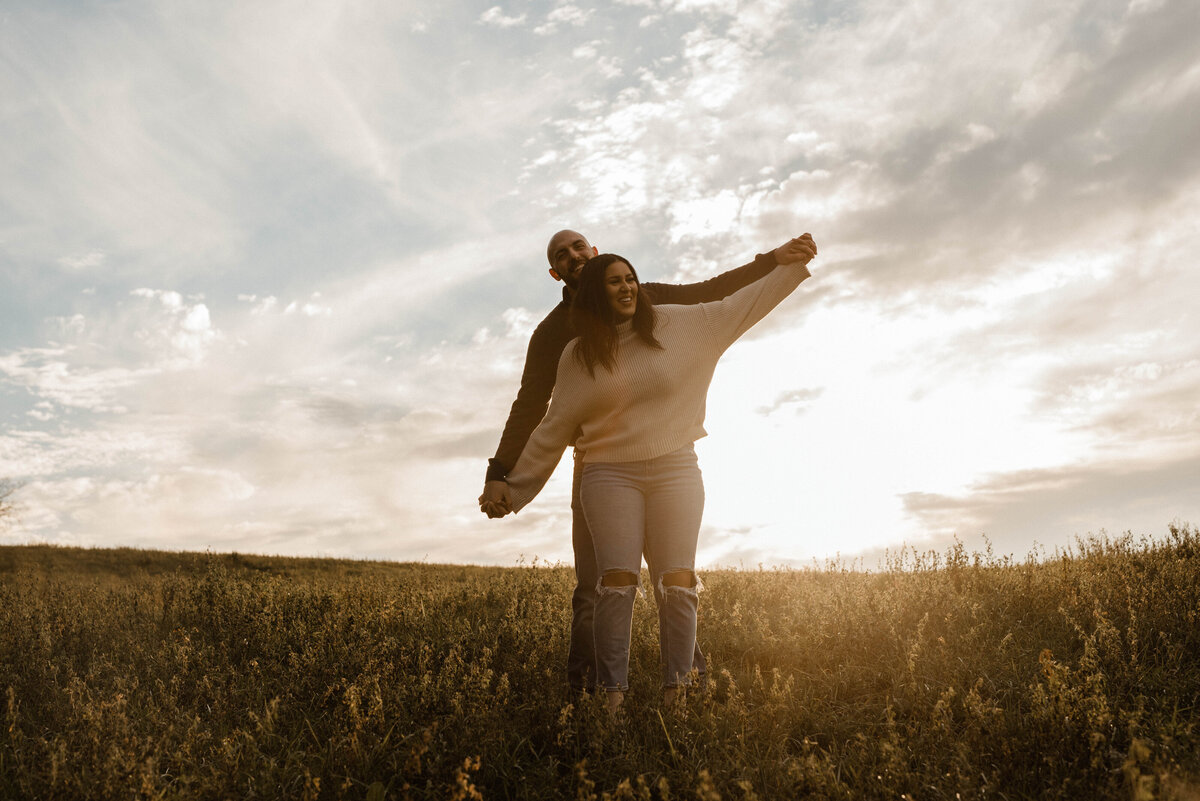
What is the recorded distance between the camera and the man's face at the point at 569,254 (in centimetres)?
475

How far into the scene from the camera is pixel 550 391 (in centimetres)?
489

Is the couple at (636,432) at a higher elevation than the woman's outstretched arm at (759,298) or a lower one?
lower

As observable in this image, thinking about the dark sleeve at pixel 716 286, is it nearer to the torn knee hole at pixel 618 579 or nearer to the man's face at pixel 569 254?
the man's face at pixel 569 254

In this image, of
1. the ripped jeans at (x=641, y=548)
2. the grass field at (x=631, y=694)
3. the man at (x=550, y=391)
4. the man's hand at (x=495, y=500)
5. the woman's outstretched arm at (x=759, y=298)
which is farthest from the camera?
the man at (x=550, y=391)

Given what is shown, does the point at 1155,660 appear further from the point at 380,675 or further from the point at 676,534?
the point at 380,675

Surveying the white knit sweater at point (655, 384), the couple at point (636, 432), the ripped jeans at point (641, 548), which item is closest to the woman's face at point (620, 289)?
the couple at point (636, 432)

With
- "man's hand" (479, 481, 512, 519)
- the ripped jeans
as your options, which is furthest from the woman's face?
"man's hand" (479, 481, 512, 519)

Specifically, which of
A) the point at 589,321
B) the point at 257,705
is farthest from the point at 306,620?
the point at 589,321

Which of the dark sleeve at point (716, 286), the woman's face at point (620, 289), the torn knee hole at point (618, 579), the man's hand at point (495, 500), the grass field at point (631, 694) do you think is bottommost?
the grass field at point (631, 694)

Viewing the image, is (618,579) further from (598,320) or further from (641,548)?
(598,320)

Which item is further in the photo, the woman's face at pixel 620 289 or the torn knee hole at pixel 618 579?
the woman's face at pixel 620 289

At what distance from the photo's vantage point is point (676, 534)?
3838 millimetres

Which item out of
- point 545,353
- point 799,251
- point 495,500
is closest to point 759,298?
point 799,251

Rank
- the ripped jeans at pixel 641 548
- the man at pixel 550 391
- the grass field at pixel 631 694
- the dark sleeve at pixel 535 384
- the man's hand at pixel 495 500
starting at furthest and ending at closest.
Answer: the dark sleeve at pixel 535 384, the man at pixel 550 391, the man's hand at pixel 495 500, the ripped jeans at pixel 641 548, the grass field at pixel 631 694
